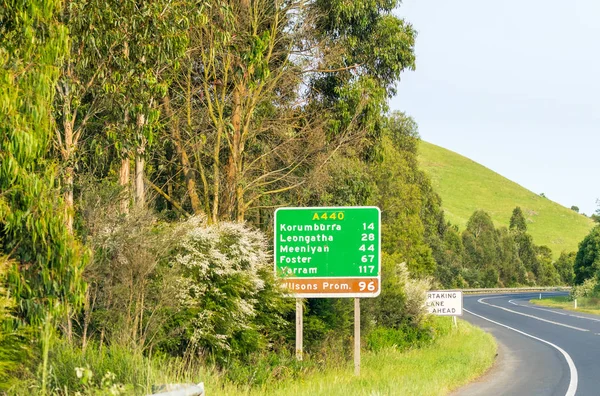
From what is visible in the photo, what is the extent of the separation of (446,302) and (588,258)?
194 ft

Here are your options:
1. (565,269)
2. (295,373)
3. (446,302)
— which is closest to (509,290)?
(565,269)

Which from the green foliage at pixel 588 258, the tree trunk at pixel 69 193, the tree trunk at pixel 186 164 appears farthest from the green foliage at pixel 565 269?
the tree trunk at pixel 69 193

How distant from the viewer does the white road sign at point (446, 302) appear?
2927 cm

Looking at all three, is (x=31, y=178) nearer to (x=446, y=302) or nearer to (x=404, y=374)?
(x=404, y=374)

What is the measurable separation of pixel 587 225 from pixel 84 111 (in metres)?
191

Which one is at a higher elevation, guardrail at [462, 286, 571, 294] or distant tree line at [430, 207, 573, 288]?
distant tree line at [430, 207, 573, 288]

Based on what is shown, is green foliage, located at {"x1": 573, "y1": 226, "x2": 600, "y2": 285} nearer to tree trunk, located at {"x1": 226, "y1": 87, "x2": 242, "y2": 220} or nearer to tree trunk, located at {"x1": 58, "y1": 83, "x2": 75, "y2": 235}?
tree trunk, located at {"x1": 226, "y1": 87, "x2": 242, "y2": 220}

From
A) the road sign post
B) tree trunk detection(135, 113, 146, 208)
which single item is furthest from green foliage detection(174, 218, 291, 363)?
tree trunk detection(135, 113, 146, 208)

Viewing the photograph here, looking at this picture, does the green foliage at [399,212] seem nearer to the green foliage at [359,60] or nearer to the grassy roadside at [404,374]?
the green foliage at [359,60]

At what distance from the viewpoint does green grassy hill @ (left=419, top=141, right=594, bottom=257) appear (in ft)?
591

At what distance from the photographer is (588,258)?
84.1 metres

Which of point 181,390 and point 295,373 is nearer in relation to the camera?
point 181,390

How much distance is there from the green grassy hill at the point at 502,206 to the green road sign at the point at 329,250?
156095 millimetres

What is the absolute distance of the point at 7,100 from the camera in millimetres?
10227
